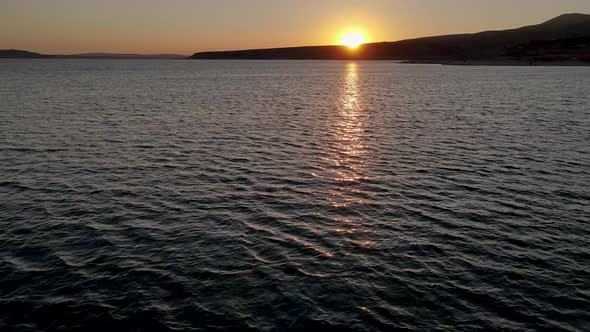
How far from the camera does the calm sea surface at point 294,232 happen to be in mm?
19484

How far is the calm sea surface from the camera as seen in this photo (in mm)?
19484

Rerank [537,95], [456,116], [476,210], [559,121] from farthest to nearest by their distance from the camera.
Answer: [537,95] < [456,116] < [559,121] < [476,210]

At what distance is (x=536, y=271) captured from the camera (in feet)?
74.7

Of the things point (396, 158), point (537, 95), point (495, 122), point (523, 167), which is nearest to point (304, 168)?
point (396, 158)

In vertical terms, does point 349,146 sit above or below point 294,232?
above

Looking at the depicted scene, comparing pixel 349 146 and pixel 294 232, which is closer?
pixel 294 232

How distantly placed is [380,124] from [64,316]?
196ft

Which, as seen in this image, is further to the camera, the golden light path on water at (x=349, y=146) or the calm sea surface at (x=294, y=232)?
the golden light path on water at (x=349, y=146)

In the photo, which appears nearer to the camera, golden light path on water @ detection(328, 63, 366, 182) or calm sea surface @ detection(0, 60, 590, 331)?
calm sea surface @ detection(0, 60, 590, 331)

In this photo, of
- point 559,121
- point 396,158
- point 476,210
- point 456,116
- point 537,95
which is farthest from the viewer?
point 537,95

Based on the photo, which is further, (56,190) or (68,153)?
(68,153)

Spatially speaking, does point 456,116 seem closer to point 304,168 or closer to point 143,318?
point 304,168

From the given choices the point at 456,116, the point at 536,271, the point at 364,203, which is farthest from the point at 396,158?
the point at 456,116

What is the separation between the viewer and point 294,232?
91.6 ft
